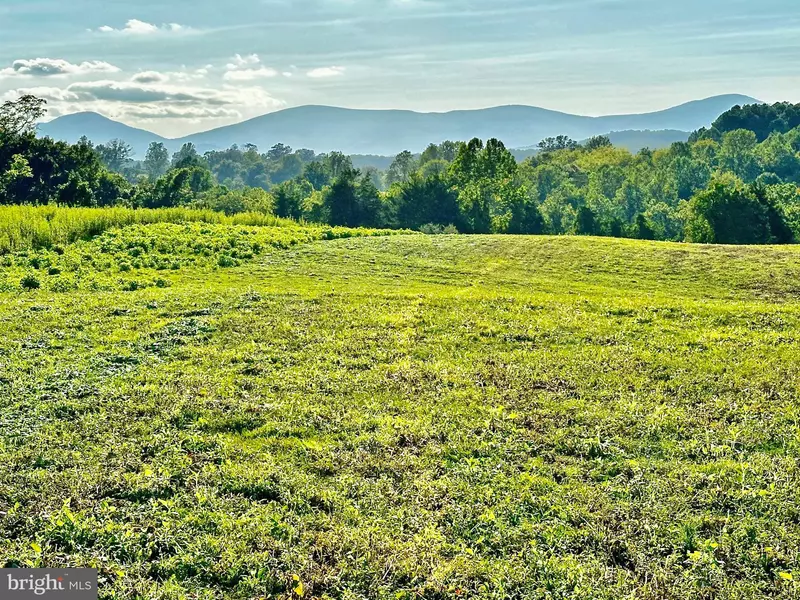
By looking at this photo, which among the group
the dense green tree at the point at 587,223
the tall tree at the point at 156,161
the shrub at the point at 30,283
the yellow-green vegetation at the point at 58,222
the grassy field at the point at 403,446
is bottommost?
the grassy field at the point at 403,446

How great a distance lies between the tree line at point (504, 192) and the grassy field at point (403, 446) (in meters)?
31.1

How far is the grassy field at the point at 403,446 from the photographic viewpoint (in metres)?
4.18

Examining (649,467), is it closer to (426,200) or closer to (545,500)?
(545,500)

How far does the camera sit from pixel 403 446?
5840 millimetres

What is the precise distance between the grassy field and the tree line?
3108cm

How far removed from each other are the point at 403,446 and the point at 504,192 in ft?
158

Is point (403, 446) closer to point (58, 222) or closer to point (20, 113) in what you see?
point (58, 222)

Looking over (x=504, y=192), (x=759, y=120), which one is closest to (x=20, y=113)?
(x=504, y=192)

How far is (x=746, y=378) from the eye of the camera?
7.35m

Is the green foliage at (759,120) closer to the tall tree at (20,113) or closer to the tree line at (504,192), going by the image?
the tree line at (504,192)

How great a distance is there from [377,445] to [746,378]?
459cm

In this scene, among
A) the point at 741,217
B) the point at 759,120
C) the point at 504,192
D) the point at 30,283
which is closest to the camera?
the point at 30,283

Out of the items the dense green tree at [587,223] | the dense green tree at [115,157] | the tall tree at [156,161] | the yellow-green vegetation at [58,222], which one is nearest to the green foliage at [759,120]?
the dense green tree at [587,223]

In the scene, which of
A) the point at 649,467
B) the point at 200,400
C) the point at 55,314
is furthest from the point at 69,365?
the point at 649,467
